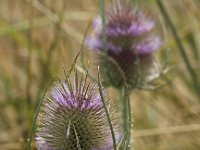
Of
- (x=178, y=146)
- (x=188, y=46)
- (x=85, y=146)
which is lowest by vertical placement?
(x=85, y=146)

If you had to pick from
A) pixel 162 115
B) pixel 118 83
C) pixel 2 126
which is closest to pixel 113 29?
pixel 118 83

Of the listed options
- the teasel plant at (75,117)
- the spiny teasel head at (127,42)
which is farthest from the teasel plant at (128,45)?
the teasel plant at (75,117)

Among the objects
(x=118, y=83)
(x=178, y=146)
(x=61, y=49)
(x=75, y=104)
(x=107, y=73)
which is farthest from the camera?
(x=61, y=49)

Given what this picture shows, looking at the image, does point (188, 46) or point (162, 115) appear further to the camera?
point (188, 46)

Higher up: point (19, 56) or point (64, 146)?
point (19, 56)

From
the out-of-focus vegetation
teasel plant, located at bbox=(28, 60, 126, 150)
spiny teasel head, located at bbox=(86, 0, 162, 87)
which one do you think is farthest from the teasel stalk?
teasel plant, located at bbox=(28, 60, 126, 150)

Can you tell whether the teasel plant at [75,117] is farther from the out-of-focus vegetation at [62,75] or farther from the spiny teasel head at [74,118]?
the out-of-focus vegetation at [62,75]

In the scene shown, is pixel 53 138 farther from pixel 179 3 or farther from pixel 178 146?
pixel 179 3
